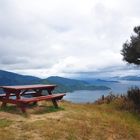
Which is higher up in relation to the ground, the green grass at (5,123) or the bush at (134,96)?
the bush at (134,96)

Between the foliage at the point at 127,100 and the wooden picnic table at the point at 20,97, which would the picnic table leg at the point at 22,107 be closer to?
the wooden picnic table at the point at 20,97

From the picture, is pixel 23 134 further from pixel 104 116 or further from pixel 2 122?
pixel 104 116

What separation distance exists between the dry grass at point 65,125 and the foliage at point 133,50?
5611mm

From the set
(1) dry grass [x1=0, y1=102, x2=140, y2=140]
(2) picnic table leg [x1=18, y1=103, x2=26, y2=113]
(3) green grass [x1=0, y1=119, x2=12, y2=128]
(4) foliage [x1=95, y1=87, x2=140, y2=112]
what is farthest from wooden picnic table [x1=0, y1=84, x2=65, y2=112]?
(4) foliage [x1=95, y1=87, x2=140, y2=112]

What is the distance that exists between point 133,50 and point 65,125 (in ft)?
34.3

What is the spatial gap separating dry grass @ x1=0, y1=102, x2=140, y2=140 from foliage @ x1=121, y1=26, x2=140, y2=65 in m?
5.61

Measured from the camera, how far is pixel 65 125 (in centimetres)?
1436

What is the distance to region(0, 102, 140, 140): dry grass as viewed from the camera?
13102 millimetres

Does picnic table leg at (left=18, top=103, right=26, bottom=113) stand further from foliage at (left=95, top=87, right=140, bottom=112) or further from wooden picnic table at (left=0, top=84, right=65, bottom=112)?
foliage at (left=95, top=87, right=140, bottom=112)

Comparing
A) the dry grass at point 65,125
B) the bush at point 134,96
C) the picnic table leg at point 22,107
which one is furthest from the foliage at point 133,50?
the picnic table leg at point 22,107

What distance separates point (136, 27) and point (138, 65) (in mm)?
2709

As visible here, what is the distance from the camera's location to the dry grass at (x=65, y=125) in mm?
13102

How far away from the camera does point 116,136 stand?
14453mm

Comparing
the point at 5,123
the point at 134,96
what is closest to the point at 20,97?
the point at 5,123
